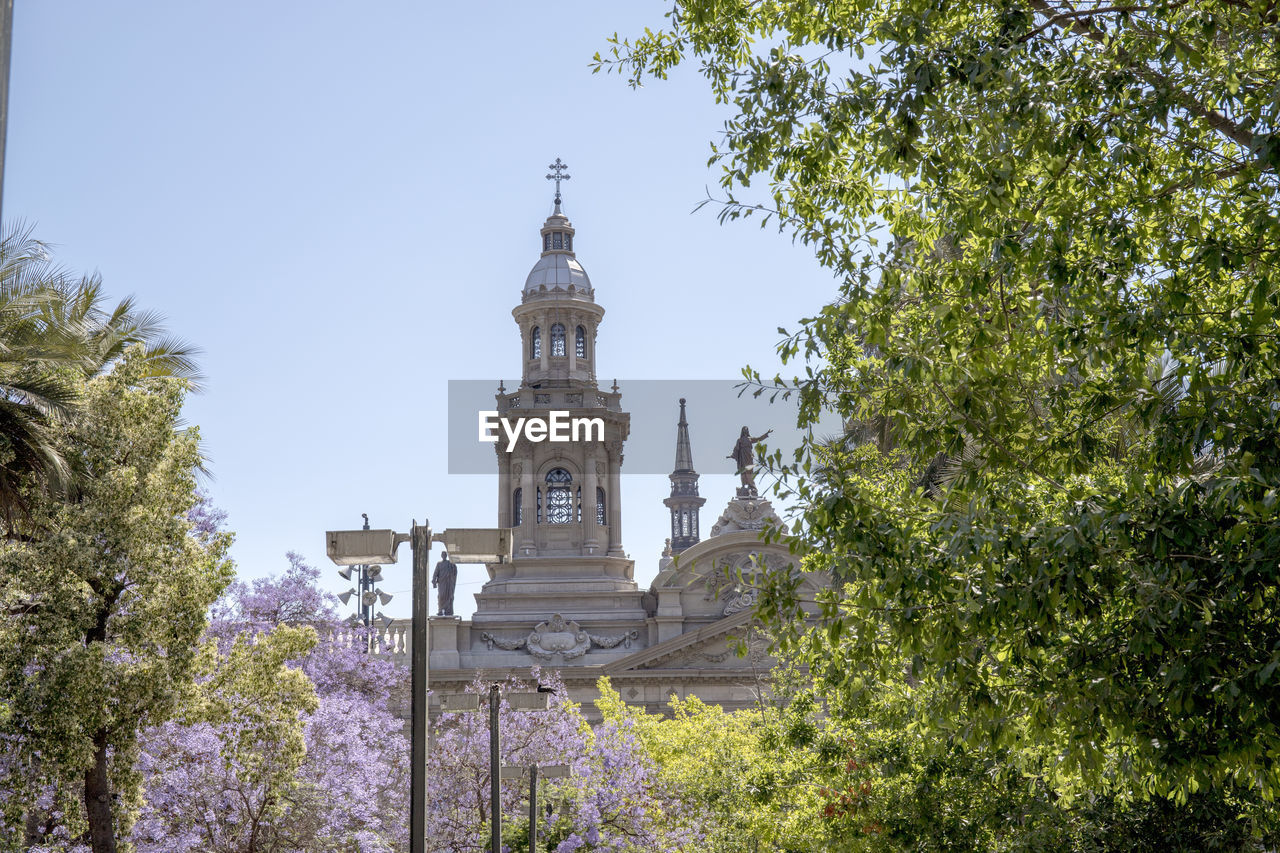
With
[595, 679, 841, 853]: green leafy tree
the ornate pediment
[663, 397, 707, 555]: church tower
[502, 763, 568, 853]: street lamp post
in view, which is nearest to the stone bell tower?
the ornate pediment

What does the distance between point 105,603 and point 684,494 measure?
97.0 meters

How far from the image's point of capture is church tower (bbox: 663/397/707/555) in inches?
4407

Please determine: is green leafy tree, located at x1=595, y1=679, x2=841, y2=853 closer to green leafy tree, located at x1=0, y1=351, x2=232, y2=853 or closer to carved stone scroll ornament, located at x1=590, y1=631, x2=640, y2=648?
green leafy tree, located at x1=0, y1=351, x2=232, y2=853

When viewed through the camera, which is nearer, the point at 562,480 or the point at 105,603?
the point at 105,603

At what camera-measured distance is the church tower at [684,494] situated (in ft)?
367

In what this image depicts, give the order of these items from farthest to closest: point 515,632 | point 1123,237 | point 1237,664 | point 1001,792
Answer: point 515,632
point 1001,792
point 1123,237
point 1237,664

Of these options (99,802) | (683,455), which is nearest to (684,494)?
(683,455)

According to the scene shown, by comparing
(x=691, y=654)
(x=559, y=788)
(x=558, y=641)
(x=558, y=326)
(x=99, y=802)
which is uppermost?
(x=558, y=326)

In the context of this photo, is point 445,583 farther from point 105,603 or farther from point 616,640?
point 105,603

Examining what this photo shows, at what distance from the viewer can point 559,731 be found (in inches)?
1636

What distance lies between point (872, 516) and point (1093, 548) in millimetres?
1833

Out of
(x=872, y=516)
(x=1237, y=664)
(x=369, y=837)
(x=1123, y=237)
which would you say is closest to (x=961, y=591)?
(x=872, y=516)

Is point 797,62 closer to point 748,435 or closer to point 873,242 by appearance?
point 873,242

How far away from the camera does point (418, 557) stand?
11695mm
